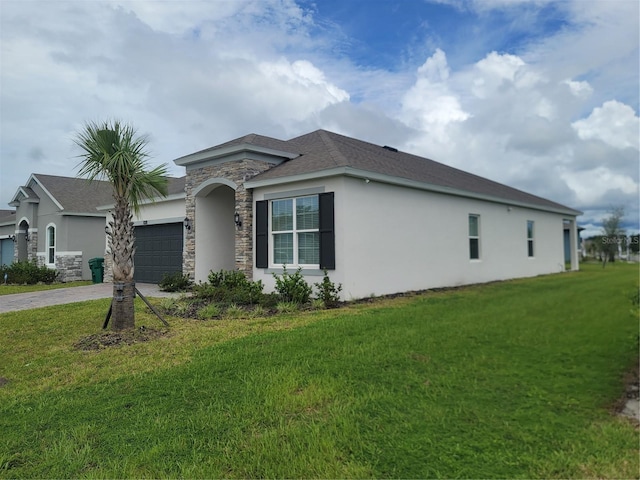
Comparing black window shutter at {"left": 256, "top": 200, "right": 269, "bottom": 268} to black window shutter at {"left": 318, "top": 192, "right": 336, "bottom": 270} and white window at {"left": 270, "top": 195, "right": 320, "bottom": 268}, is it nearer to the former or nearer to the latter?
white window at {"left": 270, "top": 195, "right": 320, "bottom": 268}

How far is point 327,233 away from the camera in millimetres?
10320

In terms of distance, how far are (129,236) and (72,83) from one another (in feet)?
18.1

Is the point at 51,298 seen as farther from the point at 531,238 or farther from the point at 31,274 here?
the point at 531,238

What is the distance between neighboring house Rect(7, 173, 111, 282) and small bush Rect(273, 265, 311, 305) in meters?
13.9

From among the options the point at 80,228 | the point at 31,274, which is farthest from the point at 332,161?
the point at 31,274

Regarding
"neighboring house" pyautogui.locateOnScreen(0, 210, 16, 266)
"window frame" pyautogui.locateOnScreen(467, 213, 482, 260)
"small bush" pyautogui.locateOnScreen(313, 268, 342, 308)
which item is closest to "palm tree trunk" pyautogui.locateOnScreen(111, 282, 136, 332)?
"small bush" pyautogui.locateOnScreen(313, 268, 342, 308)

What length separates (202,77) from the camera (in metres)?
12.9

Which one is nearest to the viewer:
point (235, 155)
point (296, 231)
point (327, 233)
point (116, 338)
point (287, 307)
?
point (116, 338)

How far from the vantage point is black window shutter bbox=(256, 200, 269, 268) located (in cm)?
1160

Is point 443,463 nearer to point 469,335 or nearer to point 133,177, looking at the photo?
point 469,335

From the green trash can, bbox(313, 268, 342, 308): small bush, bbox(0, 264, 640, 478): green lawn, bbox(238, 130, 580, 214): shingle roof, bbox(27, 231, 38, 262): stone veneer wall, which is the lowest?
bbox(0, 264, 640, 478): green lawn

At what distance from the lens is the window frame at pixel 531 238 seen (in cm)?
1802

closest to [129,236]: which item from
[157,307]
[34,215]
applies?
[157,307]

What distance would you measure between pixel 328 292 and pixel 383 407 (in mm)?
6069
